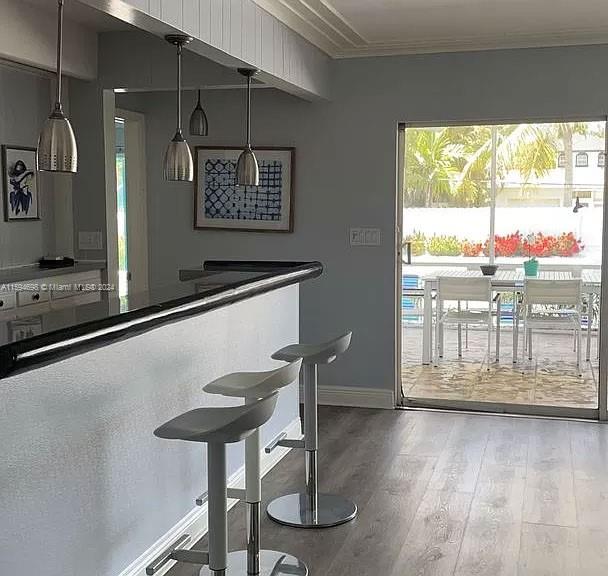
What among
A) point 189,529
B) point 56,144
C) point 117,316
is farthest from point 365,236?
point 117,316

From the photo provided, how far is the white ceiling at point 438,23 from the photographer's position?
4387 millimetres

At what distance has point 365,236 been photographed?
5754 mm

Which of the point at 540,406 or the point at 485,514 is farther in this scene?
the point at 540,406

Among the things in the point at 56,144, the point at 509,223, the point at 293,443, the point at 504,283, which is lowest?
the point at 293,443

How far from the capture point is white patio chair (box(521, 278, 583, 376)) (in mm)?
6137

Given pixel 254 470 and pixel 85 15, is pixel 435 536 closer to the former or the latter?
pixel 254 470

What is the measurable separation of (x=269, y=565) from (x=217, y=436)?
96 cm

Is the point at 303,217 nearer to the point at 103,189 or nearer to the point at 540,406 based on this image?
the point at 103,189

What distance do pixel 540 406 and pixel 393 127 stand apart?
2.14 meters

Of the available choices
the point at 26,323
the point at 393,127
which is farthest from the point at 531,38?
the point at 26,323

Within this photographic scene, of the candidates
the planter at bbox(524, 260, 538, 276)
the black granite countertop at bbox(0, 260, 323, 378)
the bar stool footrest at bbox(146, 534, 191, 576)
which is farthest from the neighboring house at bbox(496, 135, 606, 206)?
the bar stool footrest at bbox(146, 534, 191, 576)

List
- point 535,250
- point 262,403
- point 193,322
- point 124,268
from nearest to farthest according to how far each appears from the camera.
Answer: point 262,403 → point 193,322 → point 535,250 → point 124,268

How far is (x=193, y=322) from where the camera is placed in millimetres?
3447

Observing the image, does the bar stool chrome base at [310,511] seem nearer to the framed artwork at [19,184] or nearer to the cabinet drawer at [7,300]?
the cabinet drawer at [7,300]
